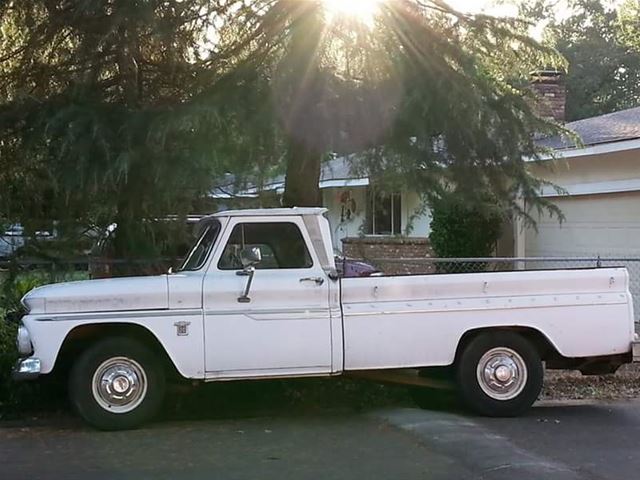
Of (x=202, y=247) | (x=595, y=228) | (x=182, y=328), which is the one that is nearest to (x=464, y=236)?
(x=595, y=228)

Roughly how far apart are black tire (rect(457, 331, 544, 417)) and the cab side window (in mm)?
1809

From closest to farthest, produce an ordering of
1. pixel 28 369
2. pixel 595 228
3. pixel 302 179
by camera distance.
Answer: pixel 28 369, pixel 302 179, pixel 595 228

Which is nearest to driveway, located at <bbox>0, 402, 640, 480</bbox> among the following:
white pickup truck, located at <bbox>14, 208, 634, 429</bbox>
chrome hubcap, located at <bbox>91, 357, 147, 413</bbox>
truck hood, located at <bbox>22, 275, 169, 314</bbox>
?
chrome hubcap, located at <bbox>91, 357, 147, 413</bbox>

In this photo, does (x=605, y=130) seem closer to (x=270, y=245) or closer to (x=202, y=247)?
(x=270, y=245)

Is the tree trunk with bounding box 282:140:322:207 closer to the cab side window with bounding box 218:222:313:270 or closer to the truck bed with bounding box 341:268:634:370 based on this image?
the cab side window with bounding box 218:222:313:270

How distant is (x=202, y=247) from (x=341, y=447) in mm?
2416

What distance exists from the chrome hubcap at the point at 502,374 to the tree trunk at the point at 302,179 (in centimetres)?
271

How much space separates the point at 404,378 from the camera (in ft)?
28.0

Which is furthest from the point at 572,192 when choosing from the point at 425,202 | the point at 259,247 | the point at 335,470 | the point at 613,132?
the point at 335,470

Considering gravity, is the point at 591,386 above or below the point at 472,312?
below

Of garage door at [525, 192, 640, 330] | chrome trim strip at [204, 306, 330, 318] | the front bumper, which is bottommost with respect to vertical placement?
the front bumper

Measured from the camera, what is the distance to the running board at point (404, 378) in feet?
27.6

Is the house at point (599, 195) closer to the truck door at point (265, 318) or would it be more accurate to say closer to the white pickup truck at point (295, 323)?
the white pickup truck at point (295, 323)

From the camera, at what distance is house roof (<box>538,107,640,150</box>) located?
543 inches
